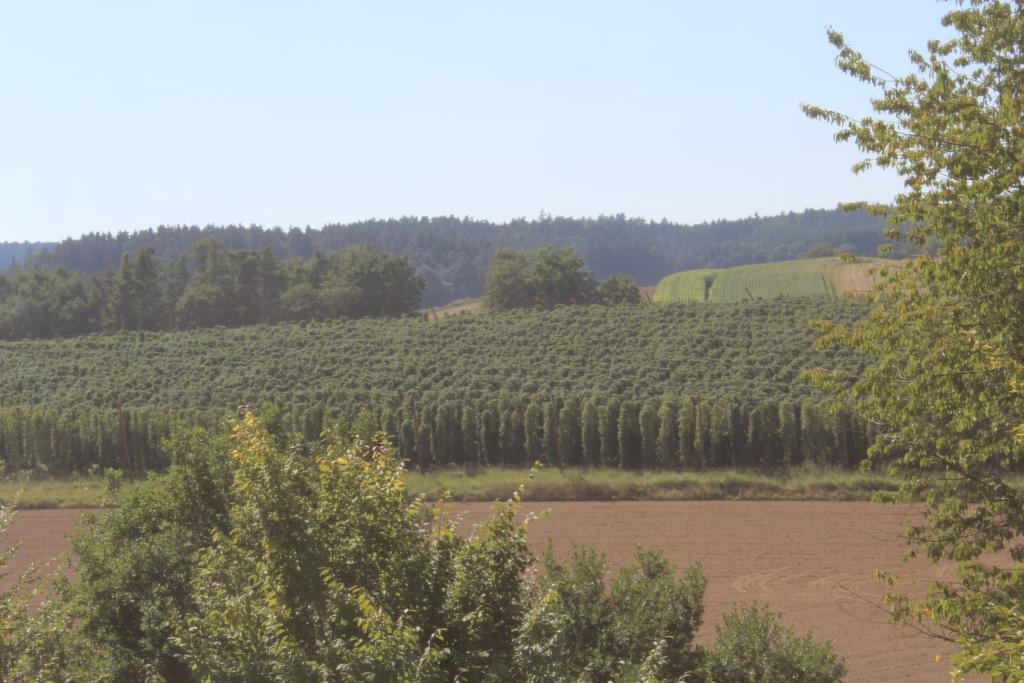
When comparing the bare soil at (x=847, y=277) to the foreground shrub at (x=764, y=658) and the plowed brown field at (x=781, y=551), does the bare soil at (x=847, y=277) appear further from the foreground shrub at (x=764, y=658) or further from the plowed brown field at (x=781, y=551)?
the foreground shrub at (x=764, y=658)

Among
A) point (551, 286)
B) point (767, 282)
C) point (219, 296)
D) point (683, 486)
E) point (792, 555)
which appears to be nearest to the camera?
point (792, 555)

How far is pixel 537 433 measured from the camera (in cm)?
3850

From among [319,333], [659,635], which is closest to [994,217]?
[659,635]

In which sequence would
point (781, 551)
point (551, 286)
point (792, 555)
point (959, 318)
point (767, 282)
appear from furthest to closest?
point (767, 282) → point (551, 286) → point (781, 551) → point (792, 555) → point (959, 318)

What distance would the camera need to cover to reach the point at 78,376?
181 feet

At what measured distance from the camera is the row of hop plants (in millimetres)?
35406

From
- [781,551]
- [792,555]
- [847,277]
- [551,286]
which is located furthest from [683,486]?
[847,277]

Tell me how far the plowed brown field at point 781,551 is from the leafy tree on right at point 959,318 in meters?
6.52

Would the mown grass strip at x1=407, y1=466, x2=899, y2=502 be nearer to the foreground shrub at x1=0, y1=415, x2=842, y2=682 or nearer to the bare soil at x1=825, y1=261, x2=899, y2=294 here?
the foreground shrub at x1=0, y1=415, x2=842, y2=682

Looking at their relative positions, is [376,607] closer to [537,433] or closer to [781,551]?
[781,551]

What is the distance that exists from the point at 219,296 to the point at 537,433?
6047 centimetres

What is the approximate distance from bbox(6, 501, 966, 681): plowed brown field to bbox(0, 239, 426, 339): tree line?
178 ft

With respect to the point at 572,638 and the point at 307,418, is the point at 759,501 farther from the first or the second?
the point at 572,638

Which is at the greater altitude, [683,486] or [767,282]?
[767,282]
